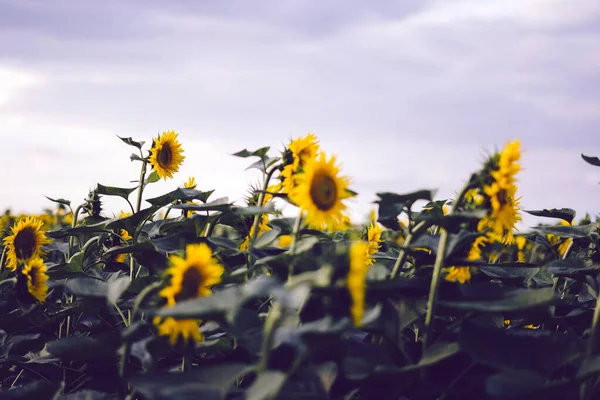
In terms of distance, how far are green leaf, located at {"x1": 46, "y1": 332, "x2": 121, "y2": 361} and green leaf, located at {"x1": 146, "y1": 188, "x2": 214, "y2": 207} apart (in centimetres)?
78

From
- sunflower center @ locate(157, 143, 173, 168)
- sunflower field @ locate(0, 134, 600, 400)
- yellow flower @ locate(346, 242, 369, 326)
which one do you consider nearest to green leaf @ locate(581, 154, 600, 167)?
sunflower field @ locate(0, 134, 600, 400)

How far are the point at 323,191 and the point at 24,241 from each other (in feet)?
7.43

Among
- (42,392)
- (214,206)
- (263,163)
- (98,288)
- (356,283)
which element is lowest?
(42,392)

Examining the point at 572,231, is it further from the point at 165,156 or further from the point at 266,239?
the point at 165,156

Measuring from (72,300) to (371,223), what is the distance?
5.43 feet

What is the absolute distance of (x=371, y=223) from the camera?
3.62 meters

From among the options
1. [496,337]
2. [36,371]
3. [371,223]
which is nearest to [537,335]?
[496,337]

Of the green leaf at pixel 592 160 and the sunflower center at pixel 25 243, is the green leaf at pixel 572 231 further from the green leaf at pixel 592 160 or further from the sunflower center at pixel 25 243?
the sunflower center at pixel 25 243

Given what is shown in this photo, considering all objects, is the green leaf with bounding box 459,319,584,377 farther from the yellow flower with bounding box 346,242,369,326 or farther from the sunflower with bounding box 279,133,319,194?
the sunflower with bounding box 279,133,319,194

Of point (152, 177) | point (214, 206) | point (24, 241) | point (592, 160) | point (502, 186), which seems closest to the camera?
point (502, 186)

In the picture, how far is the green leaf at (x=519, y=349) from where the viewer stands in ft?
5.46

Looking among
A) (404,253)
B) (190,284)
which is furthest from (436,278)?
(190,284)

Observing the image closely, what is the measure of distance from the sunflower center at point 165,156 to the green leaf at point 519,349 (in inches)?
88.9

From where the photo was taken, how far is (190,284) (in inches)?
71.6
